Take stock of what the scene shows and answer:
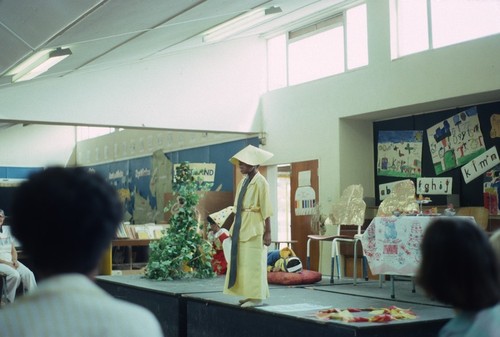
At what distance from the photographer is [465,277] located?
60.5 inches

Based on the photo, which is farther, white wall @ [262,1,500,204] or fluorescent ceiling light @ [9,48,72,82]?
white wall @ [262,1,500,204]

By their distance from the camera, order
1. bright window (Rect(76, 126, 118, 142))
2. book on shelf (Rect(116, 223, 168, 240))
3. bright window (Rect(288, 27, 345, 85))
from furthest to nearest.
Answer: bright window (Rect(76, 126, 118, 142)) → book on shelf (Rect(116, 223, 168, 240)) → bright window (Rect(288, 27, 345, 85))

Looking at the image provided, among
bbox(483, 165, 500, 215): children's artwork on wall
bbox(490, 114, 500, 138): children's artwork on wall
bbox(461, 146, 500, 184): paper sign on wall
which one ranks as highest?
bbox(490, 114, 500, 138): children's artwork on wall

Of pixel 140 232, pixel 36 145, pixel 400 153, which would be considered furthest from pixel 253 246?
pixel 36 145

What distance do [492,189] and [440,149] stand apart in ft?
3.20

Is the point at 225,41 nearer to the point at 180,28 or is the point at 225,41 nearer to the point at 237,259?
the point at 180,28

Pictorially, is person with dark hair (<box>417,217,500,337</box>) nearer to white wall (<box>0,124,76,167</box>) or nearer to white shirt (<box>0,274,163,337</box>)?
white shirt (<box>0,274,163,337</box>)

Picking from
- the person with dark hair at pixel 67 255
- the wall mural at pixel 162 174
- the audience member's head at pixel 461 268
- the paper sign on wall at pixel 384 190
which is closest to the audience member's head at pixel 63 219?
the person with dark hair at pixel 67 255

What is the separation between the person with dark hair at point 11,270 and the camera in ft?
26.5

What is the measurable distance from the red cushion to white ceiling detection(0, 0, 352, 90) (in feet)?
9.55

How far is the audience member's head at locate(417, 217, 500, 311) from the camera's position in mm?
1533

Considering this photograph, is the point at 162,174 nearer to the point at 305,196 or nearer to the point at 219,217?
the point at 219,217

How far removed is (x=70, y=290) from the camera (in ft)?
3.64

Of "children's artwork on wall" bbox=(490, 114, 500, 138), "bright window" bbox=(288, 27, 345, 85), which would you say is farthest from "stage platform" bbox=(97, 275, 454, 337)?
"bright window" bbox=(288, 27, 345, 85)
